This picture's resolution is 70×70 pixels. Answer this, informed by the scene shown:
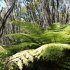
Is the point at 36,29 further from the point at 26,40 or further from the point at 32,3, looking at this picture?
the point at 32,3

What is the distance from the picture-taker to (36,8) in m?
22.9

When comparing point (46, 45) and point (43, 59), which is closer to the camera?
point (46, 45)

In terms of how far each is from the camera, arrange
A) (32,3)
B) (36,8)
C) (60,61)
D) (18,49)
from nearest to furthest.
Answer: (60,61) → (18,49) → (32,3) → (36,8)

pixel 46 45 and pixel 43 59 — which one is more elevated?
pixel 46 45

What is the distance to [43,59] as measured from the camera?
413 centimetres

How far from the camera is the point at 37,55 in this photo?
3988mm

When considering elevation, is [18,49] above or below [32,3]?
below

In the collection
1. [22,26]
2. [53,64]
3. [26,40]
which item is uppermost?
[22,26]

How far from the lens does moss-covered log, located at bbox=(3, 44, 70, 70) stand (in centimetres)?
376

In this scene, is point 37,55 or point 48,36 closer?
point 37,55

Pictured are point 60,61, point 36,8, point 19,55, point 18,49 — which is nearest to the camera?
point 19,55

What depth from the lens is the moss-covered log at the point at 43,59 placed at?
12.3ft

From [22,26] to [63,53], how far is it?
→ 1047mm

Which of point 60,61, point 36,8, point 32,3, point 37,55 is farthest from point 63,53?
point 36,8
